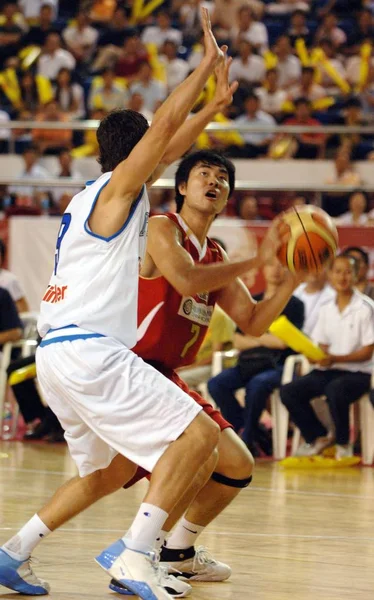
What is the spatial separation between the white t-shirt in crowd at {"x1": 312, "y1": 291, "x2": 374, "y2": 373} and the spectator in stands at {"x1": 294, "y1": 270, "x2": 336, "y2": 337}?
665mm

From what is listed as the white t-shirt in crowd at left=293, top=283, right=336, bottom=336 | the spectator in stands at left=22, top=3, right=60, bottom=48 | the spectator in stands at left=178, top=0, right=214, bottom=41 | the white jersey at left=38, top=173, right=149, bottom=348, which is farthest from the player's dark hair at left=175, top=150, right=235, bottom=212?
the spectator in stands at left=22, top=3, right=60, bottom=48

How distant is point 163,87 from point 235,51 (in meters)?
1.48

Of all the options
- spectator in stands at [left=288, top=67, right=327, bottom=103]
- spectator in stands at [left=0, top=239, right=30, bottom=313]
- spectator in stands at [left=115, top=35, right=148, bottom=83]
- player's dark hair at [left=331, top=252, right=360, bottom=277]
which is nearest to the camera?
player's dark hair at [left=331, top=252, right=360, bottom=277]

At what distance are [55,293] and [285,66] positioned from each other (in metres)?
13.2

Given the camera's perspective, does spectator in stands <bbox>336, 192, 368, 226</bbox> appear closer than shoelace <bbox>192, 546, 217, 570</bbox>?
No

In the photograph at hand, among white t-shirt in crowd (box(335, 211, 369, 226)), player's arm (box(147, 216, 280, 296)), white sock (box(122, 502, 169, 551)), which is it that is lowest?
white sock (box(122, 502, 169, 551))

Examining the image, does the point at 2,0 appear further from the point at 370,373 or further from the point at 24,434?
the point at 370,373

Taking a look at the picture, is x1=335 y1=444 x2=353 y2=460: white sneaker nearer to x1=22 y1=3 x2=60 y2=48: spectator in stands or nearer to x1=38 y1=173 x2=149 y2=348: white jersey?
x1=38 y1=173 x2=149 y2=348: white jersey

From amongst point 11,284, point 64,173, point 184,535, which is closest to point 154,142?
point 184,535

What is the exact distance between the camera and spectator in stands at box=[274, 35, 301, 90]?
55.4 feet

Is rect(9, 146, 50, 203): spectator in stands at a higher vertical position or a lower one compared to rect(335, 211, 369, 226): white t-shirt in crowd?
higher

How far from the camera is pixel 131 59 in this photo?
1769 centimetres

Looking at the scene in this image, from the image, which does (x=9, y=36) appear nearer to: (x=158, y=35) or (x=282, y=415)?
(x=158, y=35)

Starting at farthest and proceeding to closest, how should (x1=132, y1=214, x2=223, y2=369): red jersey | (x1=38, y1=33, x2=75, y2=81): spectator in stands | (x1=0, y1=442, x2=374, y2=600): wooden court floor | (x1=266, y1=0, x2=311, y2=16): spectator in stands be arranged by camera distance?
(x1=266, y1=0, x2=311, y2=16): spectator in stands → (x1=38, y1=33, x2=75, y2=81): spectator in stands → (x1=132, y1=214, x2=223, y2=369): red jersey → (x1=0, y1=442, x2=374, y2=600): wooden court floor
